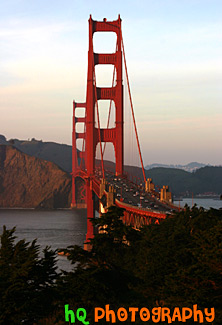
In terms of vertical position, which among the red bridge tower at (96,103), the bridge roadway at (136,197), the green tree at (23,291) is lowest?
the green tree at (23,291)

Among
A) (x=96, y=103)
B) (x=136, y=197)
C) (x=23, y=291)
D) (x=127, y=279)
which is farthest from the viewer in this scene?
(x=96, y=103)

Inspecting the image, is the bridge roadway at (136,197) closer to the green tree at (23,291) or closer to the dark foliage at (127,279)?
the dark foliage at (127,279)

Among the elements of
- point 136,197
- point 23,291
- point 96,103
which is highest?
point 96,103

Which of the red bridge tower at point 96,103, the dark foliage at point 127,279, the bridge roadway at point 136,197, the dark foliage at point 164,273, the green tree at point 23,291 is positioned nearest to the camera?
the green tree at point 23,291

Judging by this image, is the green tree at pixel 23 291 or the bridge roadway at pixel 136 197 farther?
the bridge roadway at pixel 136 197

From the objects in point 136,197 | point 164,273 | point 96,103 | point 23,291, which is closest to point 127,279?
point 164,273

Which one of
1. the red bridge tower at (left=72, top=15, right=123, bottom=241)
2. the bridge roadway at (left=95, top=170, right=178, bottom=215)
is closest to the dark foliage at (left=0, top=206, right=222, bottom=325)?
the bridge roadway at (left=95, top=170, right=178, bottom=215)

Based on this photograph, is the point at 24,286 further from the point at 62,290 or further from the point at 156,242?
the point at 156,242

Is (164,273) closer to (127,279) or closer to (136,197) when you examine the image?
(127,279)

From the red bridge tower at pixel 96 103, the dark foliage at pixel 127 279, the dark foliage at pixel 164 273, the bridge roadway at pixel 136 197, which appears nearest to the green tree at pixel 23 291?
the dark foliage at pixel 127 279
